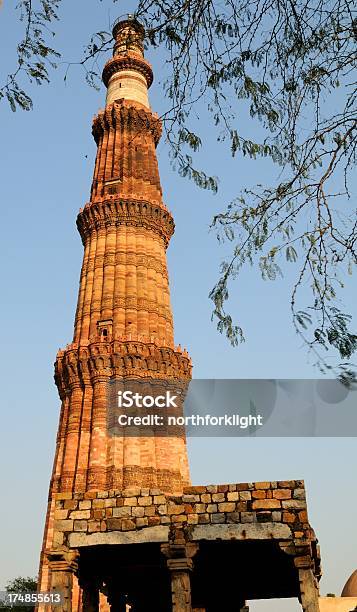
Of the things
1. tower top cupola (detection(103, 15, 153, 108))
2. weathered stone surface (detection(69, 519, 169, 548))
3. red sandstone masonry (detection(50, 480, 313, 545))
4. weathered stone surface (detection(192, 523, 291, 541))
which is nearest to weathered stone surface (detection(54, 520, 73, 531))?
red sandstone masonry (detection(50, 480, 313, 545))

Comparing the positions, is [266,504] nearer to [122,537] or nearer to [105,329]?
[122,537]

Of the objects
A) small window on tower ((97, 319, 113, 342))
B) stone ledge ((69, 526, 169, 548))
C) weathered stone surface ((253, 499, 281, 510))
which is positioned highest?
small window on tower ((97, 319, 113, 342))

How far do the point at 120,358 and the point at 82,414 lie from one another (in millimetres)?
2545

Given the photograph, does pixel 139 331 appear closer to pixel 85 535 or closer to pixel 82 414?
pixel 82 414

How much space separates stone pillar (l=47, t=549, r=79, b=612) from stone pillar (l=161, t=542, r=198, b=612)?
1.66 metres

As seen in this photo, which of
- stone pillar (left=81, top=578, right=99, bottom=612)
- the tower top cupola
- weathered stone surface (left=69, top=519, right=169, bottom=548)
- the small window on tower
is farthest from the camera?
the tower top cupola

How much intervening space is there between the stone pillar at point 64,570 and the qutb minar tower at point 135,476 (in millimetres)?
21

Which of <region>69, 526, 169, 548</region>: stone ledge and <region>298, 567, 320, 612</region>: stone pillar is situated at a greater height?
<region>69, 526, 169, 548</region>: stone ledge

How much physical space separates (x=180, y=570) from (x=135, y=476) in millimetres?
11422

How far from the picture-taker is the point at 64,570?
10.9 metres

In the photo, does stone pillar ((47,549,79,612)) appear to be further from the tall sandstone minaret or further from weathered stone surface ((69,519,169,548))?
the tall sandstone minaret

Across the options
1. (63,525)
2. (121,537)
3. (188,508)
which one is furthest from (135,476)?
(188,508)

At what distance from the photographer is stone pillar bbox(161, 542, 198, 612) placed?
10383mm

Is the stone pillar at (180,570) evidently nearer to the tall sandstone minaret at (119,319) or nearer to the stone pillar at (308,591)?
the stone pillar at (308,591)
